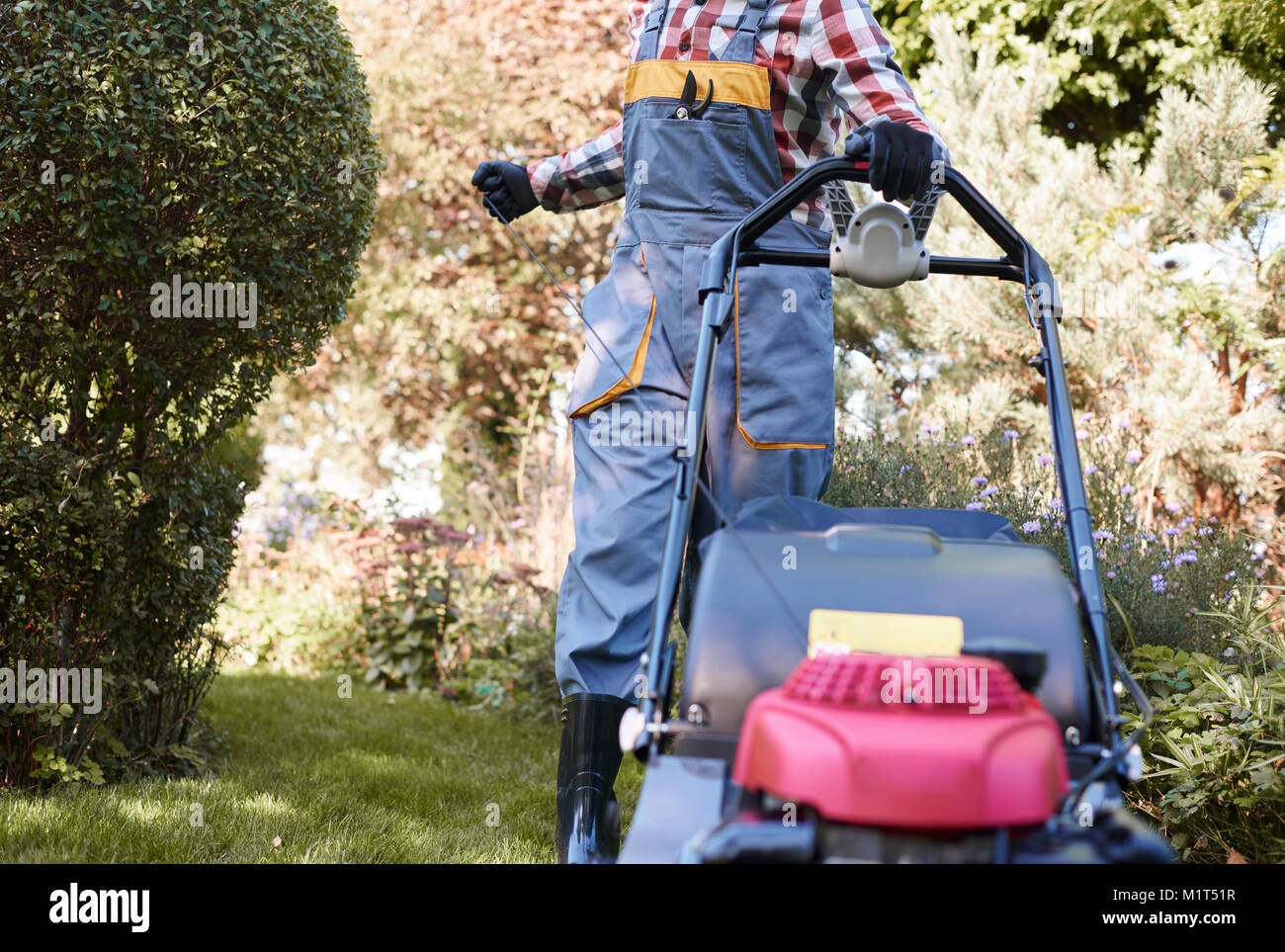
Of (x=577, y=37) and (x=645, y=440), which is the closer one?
(x=645, y=440)

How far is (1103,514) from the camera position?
351 centimetres

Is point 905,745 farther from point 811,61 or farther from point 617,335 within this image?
point 811,61

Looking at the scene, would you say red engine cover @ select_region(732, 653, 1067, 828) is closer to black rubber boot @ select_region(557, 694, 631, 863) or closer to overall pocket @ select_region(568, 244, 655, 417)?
black rubber boot @ select_region(557, 694, 631, 863)

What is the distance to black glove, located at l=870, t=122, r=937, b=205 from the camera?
162cm

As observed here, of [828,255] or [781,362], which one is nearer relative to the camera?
[828,255]

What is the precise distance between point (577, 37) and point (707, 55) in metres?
6.72

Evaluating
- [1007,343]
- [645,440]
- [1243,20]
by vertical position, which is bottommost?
[645,440]

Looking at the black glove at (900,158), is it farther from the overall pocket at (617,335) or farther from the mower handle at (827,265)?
the overall pocket at (617,335)

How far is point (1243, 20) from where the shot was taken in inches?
198

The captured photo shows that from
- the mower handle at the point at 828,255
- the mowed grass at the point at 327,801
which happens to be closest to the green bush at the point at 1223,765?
the mower handle at the point at 828,255

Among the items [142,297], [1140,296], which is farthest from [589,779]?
[1140,296]

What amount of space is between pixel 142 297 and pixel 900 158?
2051mm

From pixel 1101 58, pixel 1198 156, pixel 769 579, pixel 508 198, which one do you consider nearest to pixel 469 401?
Answer: pixel 1101 58
